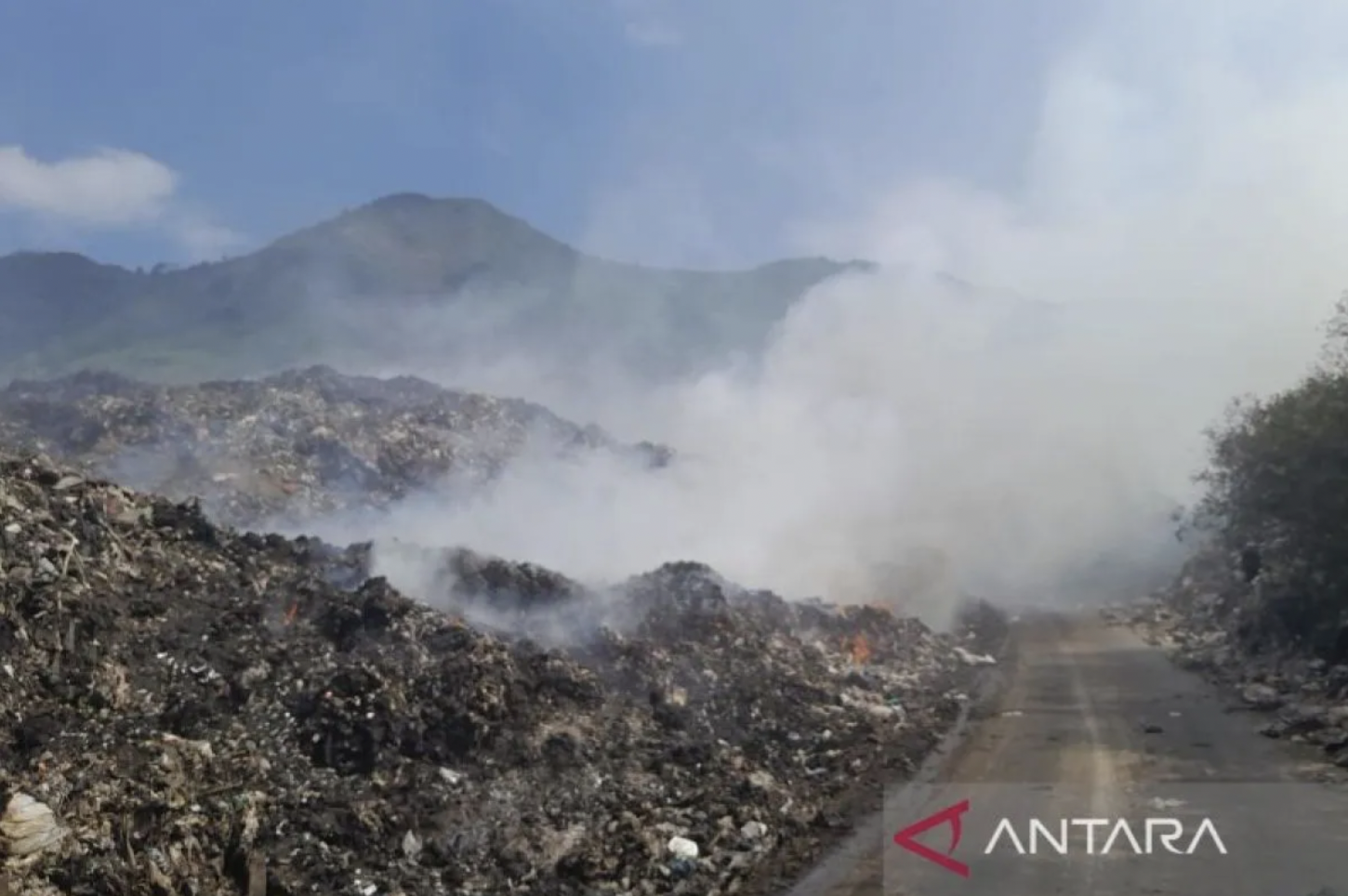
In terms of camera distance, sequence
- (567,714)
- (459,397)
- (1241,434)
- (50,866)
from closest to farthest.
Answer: (50,866)
(567,714)
(1241,434)
(459,397)

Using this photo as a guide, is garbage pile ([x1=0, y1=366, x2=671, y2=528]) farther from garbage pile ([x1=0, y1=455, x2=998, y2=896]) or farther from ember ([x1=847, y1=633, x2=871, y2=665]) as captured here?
ember ([x1=847, y1=633, x2=871, y2=665])

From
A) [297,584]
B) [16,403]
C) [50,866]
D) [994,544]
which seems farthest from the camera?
[994,544]

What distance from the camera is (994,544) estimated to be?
1572 inches

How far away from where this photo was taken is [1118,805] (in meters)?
10.3

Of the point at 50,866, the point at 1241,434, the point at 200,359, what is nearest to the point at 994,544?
the point at 1241,434

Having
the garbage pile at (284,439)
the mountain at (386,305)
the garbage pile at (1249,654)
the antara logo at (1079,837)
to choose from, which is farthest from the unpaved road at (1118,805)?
the mountain at (386,305)

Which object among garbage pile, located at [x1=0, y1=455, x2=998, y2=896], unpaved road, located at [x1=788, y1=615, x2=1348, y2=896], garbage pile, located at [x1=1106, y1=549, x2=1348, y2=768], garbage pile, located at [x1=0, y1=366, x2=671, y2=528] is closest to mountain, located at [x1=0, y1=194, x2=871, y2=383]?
garbage pile, located at [x1=0, y1=366, x2=671, y2=528]

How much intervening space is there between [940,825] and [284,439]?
20948 mm

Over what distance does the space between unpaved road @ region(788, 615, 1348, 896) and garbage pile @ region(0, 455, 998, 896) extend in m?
0.73

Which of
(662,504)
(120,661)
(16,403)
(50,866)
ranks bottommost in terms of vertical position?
(50,866)

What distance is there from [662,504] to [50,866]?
19.8 metres

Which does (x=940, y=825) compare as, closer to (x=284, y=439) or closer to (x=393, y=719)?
(x=393, y=719)

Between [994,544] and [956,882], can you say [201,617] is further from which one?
[994,544]

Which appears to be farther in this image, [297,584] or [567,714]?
[297,584]
